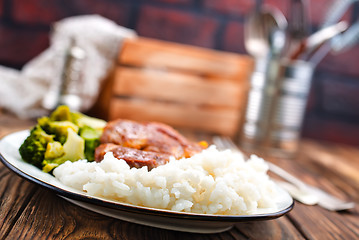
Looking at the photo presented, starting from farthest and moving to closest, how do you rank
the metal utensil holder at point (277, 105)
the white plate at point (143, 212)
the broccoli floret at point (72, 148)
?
the metal utensil holder at point (277, 105), the broccoli floret at point (72, 148), the white plate at point (143, 212)

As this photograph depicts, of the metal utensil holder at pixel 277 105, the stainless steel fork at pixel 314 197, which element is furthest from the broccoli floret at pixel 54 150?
the metal utensil holder at pixel 277 105

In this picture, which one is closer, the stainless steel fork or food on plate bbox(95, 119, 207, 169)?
food on plate bbox(95, 119, 207, 169)

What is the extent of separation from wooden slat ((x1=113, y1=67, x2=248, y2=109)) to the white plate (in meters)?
1.04

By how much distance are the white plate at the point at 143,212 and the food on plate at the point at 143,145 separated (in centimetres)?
11

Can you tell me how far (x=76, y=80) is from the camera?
68.5 inches

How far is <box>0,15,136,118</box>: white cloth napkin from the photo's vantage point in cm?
180

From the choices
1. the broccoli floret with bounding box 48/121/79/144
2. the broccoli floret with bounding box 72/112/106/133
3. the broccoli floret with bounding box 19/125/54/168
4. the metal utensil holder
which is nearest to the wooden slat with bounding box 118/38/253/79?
the metal utensil holder

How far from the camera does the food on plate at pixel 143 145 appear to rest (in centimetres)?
78

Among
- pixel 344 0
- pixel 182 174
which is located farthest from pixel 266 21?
pixel 182 174

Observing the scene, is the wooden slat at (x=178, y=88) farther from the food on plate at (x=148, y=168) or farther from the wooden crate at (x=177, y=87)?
the food on plate at (x=148, y=168)

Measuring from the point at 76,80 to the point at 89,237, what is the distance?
1.19 meters

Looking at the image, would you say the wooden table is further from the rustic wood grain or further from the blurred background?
the blurred background

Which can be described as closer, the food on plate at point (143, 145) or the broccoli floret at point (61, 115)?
the food on plate at point (143, 145)

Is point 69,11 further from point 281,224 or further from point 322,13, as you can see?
point 281,224
